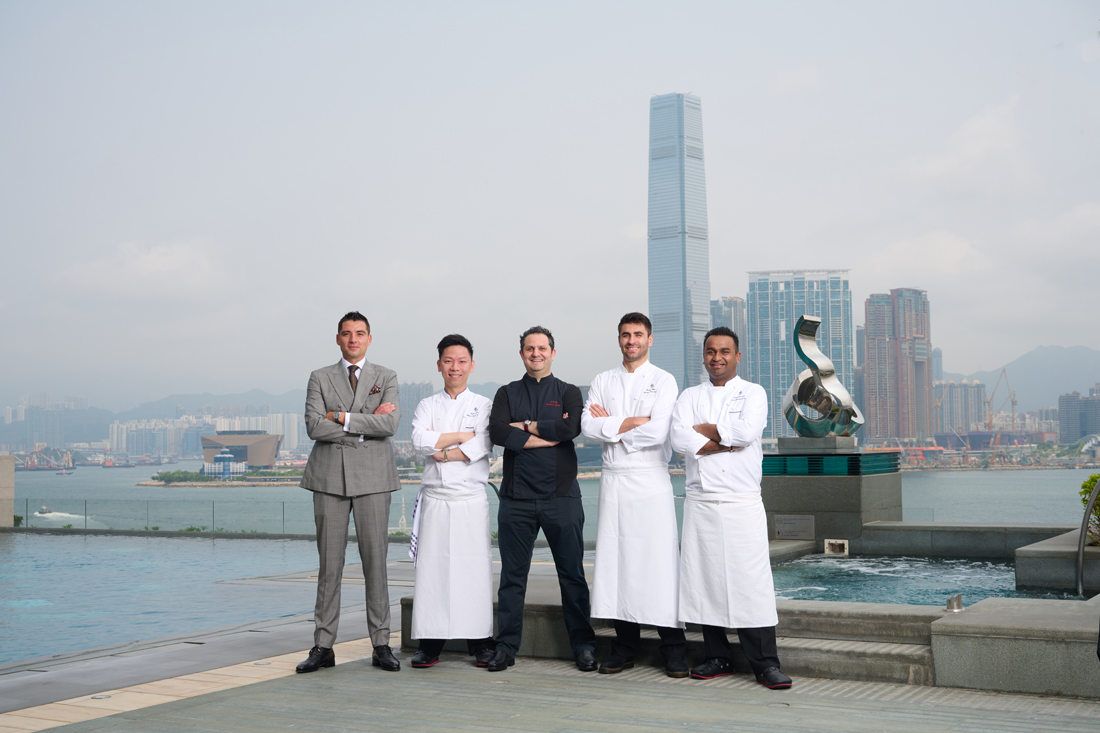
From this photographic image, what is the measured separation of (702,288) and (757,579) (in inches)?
7201

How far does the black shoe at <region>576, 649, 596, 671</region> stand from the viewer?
4273 mm

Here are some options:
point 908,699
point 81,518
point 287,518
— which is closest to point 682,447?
point 908,699

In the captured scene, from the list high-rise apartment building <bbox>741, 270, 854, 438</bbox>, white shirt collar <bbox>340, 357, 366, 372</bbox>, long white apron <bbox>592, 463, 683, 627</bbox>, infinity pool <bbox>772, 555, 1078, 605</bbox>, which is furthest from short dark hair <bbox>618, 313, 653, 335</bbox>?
high-rise apartment building <bbox>741, 270, 854, 438</bbox>

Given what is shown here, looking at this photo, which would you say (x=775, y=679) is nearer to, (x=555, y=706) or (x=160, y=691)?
(x=555, y=706)

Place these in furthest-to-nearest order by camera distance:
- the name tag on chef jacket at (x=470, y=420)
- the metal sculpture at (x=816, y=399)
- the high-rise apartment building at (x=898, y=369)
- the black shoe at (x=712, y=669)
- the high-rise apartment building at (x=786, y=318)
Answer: the high-rise apartment building at (x=786, y=318)
the high-rise apartment building at (x=898, y=369)
the metal sculpture at (x=816, y=399)
the name tag on chef jacket at (x=470, y=420)
the black shoe at (x=712, y=669)

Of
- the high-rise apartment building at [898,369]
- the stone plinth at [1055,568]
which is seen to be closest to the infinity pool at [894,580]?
the stone plinth at [1055,568]

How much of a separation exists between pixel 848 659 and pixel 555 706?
1230 millimetres

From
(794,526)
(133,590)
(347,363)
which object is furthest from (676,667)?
(133,590)

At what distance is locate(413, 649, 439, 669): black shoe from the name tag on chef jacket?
1.06 meters

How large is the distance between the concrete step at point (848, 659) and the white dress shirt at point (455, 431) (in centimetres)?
125

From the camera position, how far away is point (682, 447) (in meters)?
4.16

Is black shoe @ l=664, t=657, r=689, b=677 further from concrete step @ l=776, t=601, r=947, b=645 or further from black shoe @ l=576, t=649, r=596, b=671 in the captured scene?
concrete step @ l=776, t=601, r=947, b=645

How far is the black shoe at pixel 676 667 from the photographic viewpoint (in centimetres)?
409

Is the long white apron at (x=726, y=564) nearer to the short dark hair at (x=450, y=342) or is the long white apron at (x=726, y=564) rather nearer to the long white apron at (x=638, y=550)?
the long white apron at (x=638, y=550)
